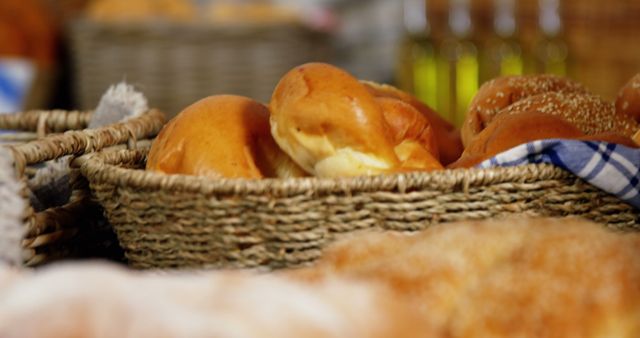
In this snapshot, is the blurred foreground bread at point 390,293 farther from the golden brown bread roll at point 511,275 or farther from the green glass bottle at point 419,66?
the green glass bottle at point 419,66

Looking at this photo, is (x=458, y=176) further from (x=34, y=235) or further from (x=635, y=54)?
(x=635, y=54)

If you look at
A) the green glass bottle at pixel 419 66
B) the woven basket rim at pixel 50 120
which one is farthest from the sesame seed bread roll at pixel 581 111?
the green glass bottle at pixel 419 66

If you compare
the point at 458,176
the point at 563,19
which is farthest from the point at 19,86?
the point at 458,176

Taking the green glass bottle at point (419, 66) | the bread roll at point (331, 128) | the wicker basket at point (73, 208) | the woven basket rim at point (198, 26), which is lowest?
the green glass bottle at point (419, 66)

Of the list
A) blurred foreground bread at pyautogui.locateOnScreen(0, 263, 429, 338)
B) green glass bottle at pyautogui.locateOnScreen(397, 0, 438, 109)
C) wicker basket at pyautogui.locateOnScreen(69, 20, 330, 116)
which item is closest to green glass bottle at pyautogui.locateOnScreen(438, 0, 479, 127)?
green glass bottle at pyautogui.locateOnScreen(397, 0, 438, 109)

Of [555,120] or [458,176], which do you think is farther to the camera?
[555,120]

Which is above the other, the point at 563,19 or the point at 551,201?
the point at 551,201

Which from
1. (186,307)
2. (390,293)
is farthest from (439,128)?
(186,307)
